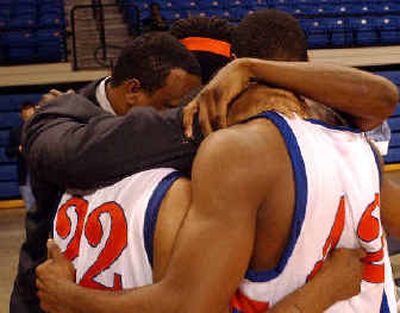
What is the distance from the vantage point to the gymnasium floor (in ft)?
15.3

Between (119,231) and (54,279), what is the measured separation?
200 millimetres

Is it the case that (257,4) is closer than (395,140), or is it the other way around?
(395,140)

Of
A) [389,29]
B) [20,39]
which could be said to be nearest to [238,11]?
[389,29]

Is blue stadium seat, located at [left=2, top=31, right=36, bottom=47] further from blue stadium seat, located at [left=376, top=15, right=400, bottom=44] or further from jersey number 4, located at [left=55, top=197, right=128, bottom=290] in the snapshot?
jersey number 4, located at [left=55, top=197, right=128, bottom=290]

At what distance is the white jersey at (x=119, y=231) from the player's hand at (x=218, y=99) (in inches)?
4.4

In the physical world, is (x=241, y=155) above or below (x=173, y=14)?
below

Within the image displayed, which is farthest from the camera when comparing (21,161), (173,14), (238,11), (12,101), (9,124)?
(238,11)

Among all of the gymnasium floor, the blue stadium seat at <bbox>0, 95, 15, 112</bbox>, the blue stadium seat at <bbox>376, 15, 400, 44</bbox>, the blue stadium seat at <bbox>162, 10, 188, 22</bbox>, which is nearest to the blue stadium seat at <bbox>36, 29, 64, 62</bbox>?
the blue stadium seat at <bbox>0, 95, 15, 112</bbox>

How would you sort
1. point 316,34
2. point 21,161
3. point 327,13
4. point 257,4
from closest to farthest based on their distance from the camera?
point 21,161
point 327,13
point 316,34
point 257,4

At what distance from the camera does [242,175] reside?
43.8 inches

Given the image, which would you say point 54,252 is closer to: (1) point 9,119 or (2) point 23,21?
(1) point 9,119

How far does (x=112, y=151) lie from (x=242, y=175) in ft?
0.90

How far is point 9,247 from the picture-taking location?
5.94 metres

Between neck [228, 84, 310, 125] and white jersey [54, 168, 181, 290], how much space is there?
0.55 feet
